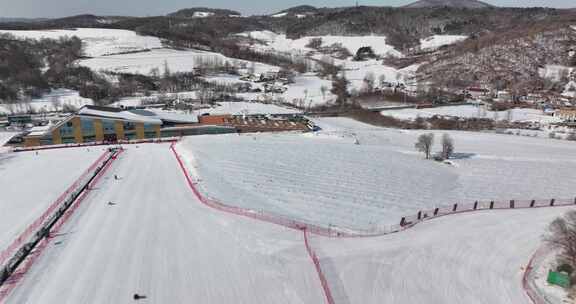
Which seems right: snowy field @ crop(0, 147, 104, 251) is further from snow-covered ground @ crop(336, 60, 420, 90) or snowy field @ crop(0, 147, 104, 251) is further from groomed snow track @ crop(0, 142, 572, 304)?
snow-covered ground @ crop(336, 60, 420, 90)

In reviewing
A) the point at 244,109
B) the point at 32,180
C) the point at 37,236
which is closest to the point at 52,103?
the point at 244,109

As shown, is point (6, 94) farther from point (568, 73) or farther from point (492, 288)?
point (568, 73)

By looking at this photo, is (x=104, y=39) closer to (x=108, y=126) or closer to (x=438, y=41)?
(x=108, y=126)

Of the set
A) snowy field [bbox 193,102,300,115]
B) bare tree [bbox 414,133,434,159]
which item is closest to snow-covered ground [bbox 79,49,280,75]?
snowy field [bbox 193,102,300,115]

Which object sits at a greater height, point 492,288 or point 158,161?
point 158,161

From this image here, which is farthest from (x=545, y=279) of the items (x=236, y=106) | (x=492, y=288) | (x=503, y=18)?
(x=503, y=18)

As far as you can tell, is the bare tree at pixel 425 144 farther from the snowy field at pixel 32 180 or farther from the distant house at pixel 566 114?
the distant house at pixel 566 114
